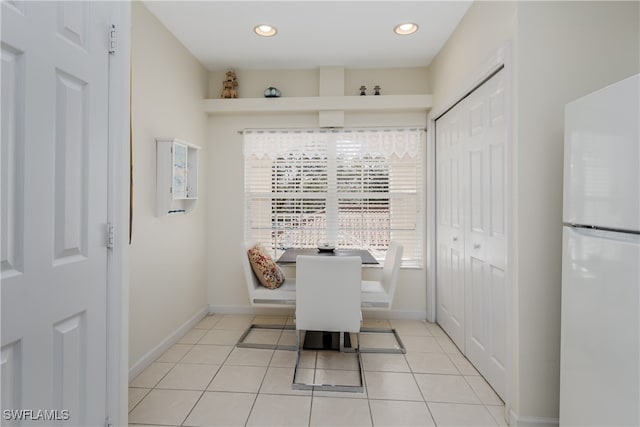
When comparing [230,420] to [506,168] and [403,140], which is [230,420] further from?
[403,140]

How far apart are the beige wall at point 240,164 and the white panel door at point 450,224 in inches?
15.9

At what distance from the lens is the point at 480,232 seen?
2.32 meters

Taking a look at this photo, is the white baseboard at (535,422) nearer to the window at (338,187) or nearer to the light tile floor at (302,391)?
the light tile floor at (302,391)

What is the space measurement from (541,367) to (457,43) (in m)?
2.39

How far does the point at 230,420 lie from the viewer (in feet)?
6.09

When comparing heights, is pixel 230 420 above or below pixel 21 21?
below

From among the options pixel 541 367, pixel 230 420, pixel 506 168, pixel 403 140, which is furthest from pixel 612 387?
pixel 403 140

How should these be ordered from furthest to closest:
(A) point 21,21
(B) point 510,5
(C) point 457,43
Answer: (C) point 457,43 → (B) point 510,5 → (A) point 21,21

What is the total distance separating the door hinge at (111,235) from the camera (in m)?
1.36

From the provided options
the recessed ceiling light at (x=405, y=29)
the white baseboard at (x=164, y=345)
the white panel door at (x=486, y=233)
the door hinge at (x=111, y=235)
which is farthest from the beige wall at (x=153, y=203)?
the white panel door at (x=486, y=233)

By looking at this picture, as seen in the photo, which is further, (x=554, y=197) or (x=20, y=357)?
(x=554, y=197)

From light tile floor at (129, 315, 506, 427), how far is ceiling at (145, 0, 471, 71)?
2.70 m

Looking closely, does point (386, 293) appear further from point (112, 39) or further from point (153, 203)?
point (112, 39)

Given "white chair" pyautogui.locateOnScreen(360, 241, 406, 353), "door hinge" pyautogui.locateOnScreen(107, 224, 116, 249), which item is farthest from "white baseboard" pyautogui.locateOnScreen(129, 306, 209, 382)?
"white chair" pyautogui.locateOnScreen(360, 241, 406, 353)
